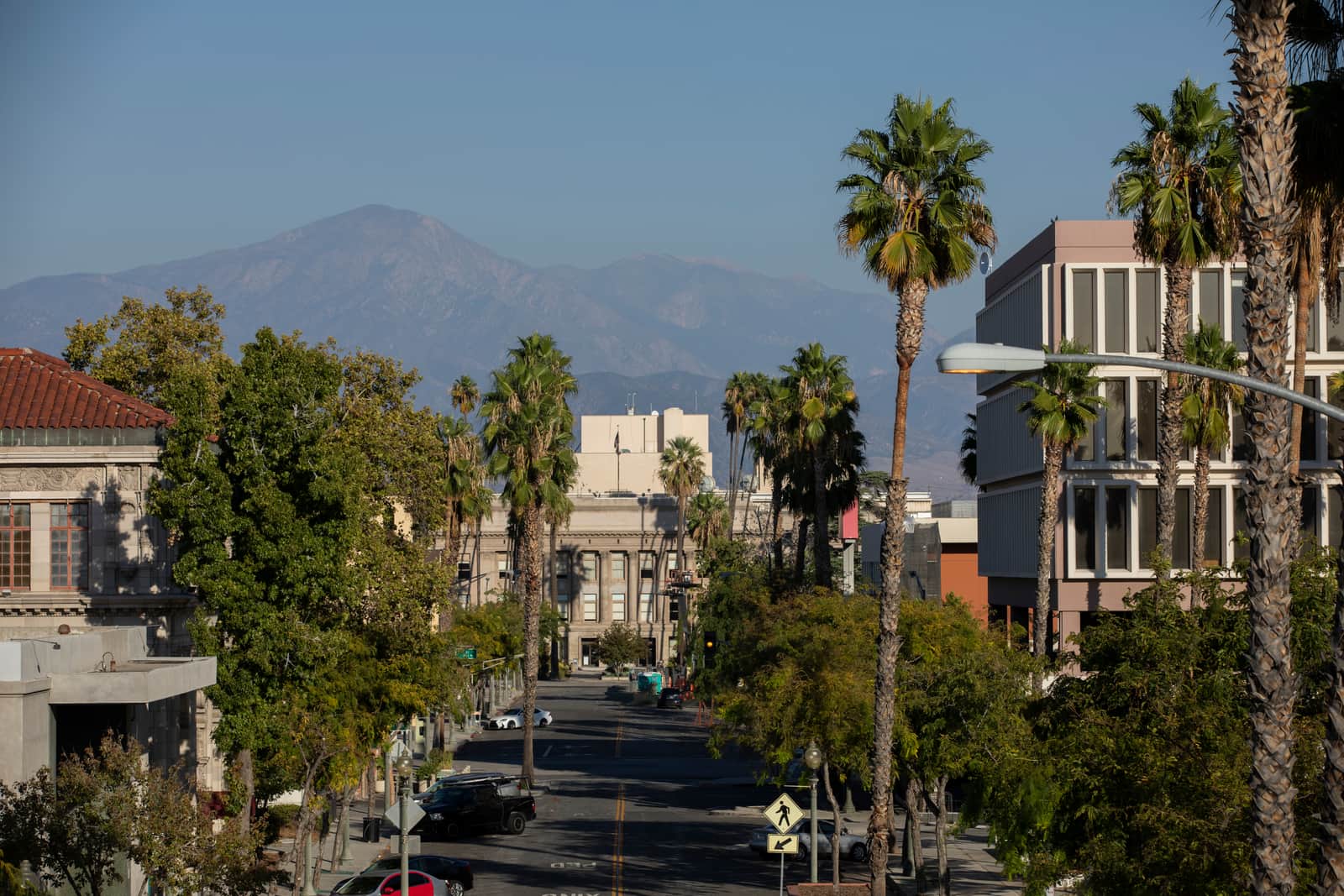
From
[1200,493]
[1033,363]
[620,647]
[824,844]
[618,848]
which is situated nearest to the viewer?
[1033,363]

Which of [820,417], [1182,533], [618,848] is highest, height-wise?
[820,417]

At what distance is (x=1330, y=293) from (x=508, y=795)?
114ft

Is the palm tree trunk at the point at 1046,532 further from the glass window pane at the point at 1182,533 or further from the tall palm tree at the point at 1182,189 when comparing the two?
the glass window pane at the point at 1182,533

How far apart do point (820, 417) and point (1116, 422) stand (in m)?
13.4

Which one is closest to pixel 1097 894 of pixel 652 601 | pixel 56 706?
pixel 56 706

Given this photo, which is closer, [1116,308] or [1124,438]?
[1124,438]

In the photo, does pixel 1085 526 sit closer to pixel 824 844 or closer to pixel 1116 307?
pixel 1116 307

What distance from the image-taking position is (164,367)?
197 feet

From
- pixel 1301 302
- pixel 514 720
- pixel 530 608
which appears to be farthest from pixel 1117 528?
pixel 514 720

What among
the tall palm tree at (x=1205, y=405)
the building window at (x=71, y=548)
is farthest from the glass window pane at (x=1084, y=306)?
the building window at (x=71, y=548)

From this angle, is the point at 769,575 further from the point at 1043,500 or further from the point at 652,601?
the point at 652,601

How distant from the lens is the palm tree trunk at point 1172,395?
44.0m

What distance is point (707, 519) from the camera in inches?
5359

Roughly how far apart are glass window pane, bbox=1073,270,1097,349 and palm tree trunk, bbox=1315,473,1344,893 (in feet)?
172
